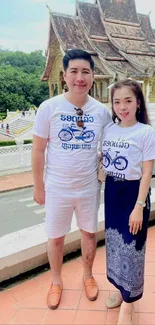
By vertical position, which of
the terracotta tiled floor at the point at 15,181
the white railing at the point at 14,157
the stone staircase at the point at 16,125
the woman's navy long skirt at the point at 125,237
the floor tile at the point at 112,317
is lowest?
the stone staircase at the point at 16,125

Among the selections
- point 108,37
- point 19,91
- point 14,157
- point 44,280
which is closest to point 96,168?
point 44,280

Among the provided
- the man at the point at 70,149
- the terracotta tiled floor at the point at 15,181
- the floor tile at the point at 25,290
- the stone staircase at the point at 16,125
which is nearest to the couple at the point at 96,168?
the man at the point at 70,149

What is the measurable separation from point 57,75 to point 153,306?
1456 cm

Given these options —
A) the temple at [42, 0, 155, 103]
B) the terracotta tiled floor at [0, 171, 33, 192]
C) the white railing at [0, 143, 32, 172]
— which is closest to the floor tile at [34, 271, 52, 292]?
the terracotta tiled floor at [0, 171, 33, 192]

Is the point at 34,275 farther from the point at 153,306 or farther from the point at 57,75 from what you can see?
the point at 57,75

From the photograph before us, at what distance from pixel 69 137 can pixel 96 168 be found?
22cm

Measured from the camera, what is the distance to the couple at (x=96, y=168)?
1.22 meters

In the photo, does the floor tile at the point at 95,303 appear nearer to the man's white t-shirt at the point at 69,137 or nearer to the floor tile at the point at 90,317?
the floor tile at the point at 90,317

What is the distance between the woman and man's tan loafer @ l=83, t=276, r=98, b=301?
219mm

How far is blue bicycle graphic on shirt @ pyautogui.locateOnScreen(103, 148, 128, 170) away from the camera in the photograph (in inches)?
48.0

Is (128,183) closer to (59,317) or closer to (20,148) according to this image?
(59,317)

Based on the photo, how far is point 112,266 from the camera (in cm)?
137

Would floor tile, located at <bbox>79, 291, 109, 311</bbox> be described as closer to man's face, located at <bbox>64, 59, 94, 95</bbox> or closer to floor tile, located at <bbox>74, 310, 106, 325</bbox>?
floor tile, located at <bbox>74, 310, 106, 325</bbox>

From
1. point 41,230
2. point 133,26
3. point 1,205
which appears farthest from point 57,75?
point 41,230
